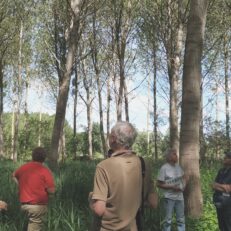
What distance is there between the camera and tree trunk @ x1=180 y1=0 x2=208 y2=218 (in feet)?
25.8

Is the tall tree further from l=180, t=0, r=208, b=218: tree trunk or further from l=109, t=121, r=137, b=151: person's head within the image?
l=109, t=121, r=137, b=151: person's head

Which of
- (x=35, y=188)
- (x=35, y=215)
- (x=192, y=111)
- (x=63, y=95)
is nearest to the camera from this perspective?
(x=35, y=188)

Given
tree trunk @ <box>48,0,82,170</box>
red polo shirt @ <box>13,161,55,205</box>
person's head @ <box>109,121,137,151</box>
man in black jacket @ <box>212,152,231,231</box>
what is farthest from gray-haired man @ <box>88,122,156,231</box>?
tree trunk @ <box>48,0,82,170</box>

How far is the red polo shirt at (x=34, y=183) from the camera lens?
7.37 m

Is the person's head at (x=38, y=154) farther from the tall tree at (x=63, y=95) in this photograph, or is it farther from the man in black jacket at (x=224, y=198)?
the tall tree at (x=63, y=95)

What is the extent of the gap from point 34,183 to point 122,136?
3.78m

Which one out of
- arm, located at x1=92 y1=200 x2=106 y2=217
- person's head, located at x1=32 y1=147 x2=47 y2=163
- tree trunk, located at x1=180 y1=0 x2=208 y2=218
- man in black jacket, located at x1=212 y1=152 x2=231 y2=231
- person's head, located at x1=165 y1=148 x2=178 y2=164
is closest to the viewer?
arm, located at x1=92 y1=200 x2=106 y2=217

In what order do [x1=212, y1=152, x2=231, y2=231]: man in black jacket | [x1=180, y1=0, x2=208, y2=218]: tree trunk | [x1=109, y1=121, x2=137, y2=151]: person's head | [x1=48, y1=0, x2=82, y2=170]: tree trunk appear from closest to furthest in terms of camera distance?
1. [x1=109, y1=121, x2=137, y2=151]: person's head
2. [x1=212, y1=152, x2=231, y2=231]: man in black jacket
3. [x1=180, y1=0, x2=208, y2=218]: tree trunk
4. [x1=48, y1=0, x2=82, y2=170]: tree trunk

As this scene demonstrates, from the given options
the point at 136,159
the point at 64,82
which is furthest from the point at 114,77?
the point at 136,159

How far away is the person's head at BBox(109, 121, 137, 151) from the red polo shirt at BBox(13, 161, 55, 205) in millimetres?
3671

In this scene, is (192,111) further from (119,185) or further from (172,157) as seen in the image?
(119,185)

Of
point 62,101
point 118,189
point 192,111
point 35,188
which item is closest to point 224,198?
point 192,111

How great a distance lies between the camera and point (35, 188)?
290 inches

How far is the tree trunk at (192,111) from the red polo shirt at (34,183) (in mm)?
2258
